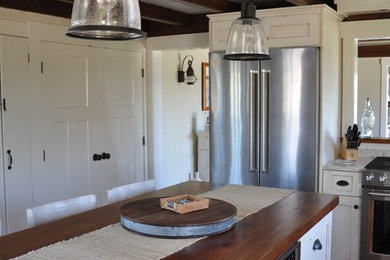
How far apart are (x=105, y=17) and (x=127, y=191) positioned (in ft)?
4.65

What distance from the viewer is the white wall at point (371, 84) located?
6.80 metres

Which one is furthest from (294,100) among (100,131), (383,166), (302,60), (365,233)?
(100,131)

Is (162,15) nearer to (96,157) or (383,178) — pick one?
(96,157)

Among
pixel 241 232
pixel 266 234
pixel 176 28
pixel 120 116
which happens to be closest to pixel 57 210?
pixel 241 232

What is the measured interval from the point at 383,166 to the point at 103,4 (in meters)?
2.91

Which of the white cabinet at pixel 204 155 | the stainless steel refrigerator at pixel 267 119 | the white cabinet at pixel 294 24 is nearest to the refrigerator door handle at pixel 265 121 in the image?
the stainless steel refrigerator at pixel 267 119

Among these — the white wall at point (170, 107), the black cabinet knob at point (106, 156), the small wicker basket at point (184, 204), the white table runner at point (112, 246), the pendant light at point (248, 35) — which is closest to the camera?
the white table runner at point (112, 246)

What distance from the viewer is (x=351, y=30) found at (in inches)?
167

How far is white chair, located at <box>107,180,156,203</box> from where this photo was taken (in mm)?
2785

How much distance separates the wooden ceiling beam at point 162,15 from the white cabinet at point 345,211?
6.89ft

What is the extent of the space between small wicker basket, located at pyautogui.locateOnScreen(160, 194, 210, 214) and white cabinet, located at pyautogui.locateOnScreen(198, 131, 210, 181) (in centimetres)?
392

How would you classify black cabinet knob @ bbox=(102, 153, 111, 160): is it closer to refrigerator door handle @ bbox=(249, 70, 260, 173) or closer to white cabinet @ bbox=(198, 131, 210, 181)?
refrigerator door handle @ bbox=(249, 70, 260, 173)

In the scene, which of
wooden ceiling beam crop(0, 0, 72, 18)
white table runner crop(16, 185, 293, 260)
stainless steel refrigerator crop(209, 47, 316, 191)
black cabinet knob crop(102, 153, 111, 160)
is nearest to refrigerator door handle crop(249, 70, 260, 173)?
stainless steel refrigerator crop(209, 47, 316, 191)

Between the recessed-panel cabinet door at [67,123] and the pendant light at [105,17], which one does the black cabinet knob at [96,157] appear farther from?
the pendant light at [105,17]
